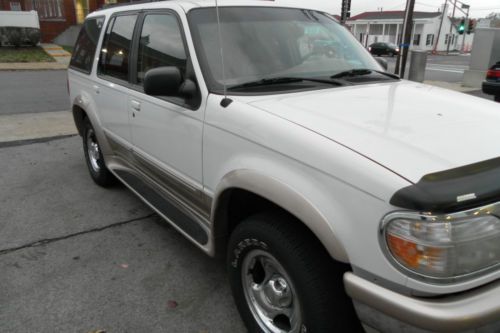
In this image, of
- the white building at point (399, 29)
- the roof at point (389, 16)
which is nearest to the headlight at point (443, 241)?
the white building at point (399, 29)

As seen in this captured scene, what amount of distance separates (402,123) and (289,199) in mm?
712

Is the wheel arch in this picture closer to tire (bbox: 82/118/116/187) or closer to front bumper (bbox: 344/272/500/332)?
tire (bbox: 82/118/116/187)

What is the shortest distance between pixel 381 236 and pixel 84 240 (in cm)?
292

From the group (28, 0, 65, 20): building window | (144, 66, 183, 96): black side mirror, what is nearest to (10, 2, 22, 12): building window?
(28, 0, 65, 20): building window

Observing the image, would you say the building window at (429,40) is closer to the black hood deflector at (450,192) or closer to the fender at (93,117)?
the fender at (93,117)

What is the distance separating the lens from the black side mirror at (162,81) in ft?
8.54

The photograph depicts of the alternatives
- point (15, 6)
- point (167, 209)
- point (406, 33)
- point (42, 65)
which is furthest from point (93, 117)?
point (15, 6)

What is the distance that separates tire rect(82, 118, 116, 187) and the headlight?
383 cm

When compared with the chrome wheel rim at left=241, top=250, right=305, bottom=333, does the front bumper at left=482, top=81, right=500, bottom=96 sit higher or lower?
higher

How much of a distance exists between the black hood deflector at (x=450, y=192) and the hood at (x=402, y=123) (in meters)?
0.05

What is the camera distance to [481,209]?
1636 mm

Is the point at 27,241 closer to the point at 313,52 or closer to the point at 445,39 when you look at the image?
the point at 313,52

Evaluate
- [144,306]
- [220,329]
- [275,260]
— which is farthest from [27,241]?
[275,260]

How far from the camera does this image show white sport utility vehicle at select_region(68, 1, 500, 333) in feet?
5.34
